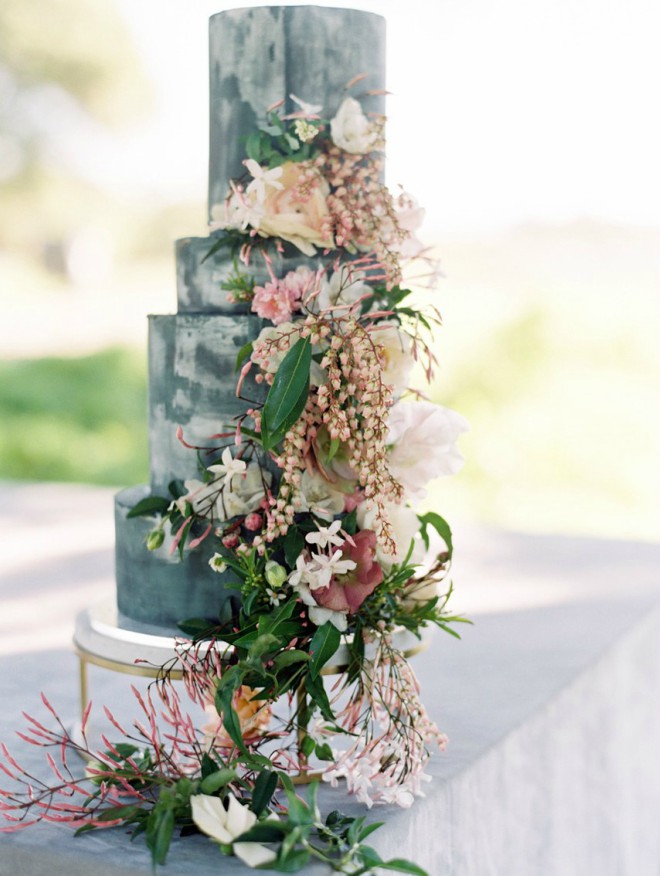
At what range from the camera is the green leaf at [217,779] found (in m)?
0.88

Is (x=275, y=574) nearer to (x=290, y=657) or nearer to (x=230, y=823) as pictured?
(x=290, y=657)

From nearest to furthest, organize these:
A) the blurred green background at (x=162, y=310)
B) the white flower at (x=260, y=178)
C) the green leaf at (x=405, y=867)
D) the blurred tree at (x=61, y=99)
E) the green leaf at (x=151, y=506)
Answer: the green leaf at (x=405, y=867)
the white flower at (x=260, y=178)
the green leaf at (x=151, y=506)
the blurred green background at (x=162, y=310)
the blurred tree at (x=61, y=99)

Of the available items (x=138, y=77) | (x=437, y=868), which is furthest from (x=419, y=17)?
(x=437, y=868)

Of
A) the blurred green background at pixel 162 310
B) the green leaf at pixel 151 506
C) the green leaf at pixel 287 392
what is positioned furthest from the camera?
the blurred green background at pixel 162 310

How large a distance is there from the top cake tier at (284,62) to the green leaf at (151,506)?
0.31 m

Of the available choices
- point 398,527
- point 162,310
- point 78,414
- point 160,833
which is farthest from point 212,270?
point 78,414

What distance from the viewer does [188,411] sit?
1.09 meters

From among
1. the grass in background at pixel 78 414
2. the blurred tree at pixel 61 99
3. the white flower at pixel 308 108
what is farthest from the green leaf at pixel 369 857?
the blurred tree at pixel 61 99

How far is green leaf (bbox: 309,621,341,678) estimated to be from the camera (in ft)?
3.03

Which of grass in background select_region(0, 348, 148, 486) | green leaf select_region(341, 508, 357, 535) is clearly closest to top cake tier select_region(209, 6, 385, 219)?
green leaf select_region(341, 508, 357, 535)

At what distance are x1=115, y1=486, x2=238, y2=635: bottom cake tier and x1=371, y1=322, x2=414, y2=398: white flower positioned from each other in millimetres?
251

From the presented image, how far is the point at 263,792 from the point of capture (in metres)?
0.88

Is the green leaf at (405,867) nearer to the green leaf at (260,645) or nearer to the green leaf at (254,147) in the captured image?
the green leaf at (260,645)

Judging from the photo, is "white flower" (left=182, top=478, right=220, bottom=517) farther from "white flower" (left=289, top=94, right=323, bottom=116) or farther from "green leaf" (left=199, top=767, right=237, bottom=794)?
"white flower" (left=289, top=94, right=323, bottom=116)
